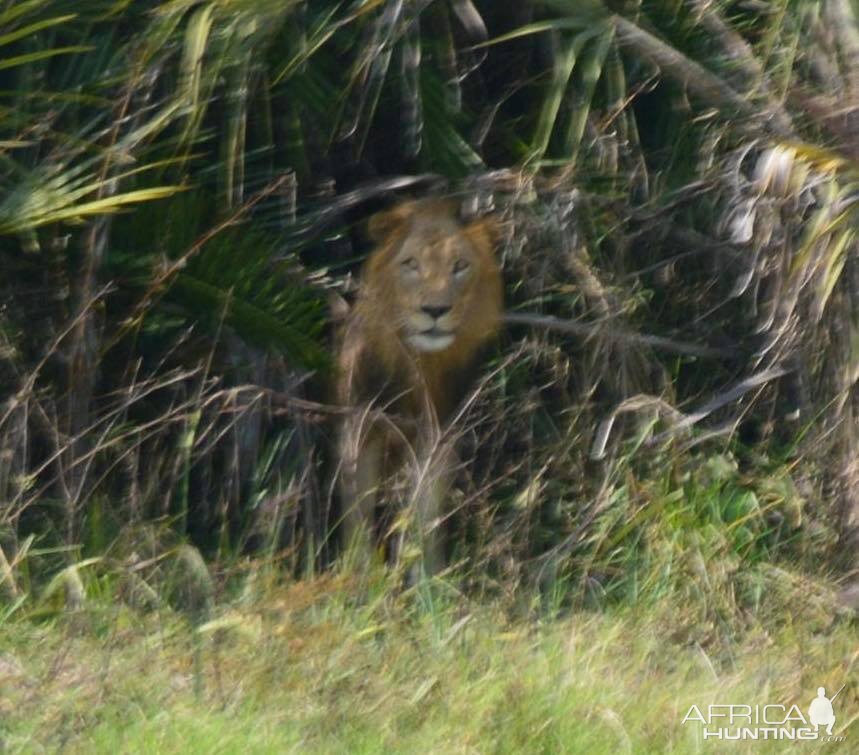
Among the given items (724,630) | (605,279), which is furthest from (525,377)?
(724,630)

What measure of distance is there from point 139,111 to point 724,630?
2.36 meters

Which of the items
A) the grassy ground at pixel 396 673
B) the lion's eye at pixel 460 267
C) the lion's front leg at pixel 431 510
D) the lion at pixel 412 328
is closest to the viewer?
the grassy ground at pixel 396 673

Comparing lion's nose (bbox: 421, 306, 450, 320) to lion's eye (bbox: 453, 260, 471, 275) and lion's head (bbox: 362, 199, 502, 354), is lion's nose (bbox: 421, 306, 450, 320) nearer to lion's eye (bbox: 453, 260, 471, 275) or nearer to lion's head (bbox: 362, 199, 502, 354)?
lion's head (bbox: 362, 199, 502, 354)

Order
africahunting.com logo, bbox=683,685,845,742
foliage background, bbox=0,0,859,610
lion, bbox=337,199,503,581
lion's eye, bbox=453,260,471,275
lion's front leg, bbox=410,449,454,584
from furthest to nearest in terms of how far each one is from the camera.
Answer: lion's eye, bbox=453,260,471,275 < lion, bbox=337,199,503,581 < foliage background, bbox=0,0,859,610 < lion's front leg, bbox=410,449,454,584 < africahunting.com logo, bbox=683,685,845,742

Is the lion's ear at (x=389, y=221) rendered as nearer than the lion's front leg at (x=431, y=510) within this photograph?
No

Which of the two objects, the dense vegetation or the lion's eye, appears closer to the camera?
the dense vegetation

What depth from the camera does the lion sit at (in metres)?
6.34

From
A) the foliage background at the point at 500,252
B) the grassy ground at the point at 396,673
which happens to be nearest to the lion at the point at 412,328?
the foliage background at the point at 500,252

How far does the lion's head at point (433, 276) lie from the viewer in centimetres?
642

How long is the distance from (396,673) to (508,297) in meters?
2.52

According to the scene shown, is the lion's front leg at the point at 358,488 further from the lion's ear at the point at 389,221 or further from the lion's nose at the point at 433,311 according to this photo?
the lion's ear at the point at 389,221

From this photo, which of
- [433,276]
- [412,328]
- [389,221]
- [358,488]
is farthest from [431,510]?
[389,221]

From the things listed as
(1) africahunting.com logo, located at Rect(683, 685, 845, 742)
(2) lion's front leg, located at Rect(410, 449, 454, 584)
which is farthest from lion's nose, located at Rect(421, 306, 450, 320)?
(1) africahunting.com logo, located at Rect(683, 685, 845, 742)

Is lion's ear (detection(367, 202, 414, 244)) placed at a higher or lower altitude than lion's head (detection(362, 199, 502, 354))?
higher
